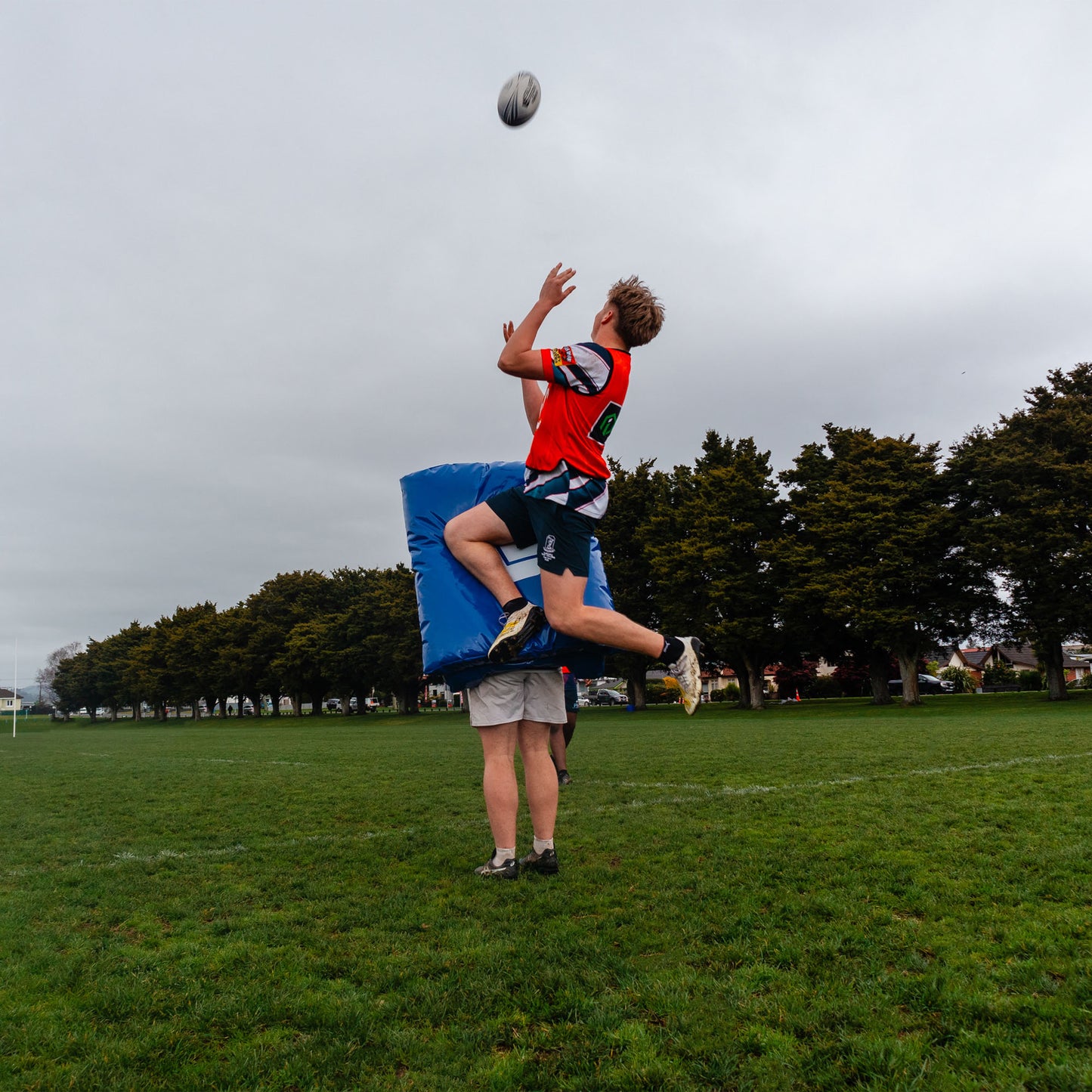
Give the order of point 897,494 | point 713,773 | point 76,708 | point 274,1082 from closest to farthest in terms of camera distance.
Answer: point 274,1082 → point 713,773 → point 897,494 → point 76,708

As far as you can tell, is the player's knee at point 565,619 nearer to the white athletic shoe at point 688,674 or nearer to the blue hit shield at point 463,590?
the blue hit shield at point 463,590

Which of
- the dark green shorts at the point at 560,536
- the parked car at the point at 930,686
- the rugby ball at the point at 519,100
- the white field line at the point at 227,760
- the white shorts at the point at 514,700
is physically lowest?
the parked car at the point at 930,686

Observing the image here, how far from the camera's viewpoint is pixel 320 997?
300cm

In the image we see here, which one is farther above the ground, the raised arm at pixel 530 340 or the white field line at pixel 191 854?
the raised arm at pixel 530 340

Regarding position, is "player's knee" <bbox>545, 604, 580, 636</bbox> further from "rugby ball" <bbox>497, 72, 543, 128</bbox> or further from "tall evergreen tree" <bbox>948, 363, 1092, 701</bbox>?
"tall evergreen tree" <bbox>948, 363, 1092, 701</bbox>

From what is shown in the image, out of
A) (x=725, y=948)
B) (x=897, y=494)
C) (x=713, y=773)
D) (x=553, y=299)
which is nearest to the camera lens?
(x=725, y=948)

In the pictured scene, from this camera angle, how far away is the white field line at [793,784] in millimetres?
7695

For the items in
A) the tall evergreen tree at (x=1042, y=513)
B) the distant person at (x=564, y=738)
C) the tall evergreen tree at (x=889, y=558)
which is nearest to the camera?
the distant person at (x=564, y=738)

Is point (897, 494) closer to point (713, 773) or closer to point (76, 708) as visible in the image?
point (713, 773)

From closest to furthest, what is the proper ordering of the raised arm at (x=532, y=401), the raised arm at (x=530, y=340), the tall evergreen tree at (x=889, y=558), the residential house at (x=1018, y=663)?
the raised arm at (x=530, y=340) < the raised arm at (x=532, y=401) < the tall evergreen tree at (x=889, y=558) < the residential house at (x=1018, y=663)

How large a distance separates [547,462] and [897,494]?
3702 cm

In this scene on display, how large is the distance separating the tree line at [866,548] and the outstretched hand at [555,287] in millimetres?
33355

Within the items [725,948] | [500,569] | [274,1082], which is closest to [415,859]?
[500,569]

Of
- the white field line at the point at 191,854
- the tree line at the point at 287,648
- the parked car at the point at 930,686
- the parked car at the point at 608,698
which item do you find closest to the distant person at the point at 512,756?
the white field line at the point at 191,854
